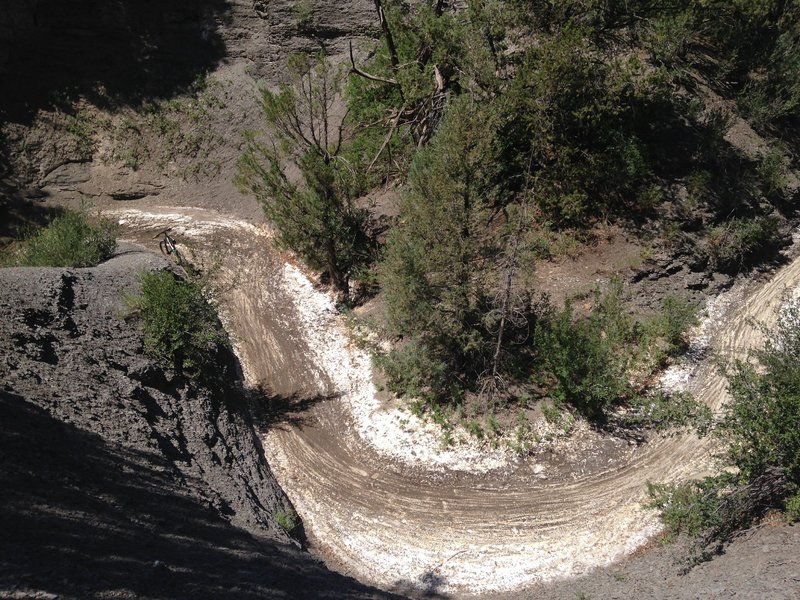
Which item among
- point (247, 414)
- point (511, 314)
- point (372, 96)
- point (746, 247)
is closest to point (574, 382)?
point (511, 314)

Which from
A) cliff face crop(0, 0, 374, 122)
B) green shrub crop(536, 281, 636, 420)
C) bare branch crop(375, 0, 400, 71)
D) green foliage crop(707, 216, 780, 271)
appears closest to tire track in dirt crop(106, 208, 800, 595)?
green foliage crop(707, 216, 780, 271)

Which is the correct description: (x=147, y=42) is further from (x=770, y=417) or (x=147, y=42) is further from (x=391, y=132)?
(x=770, y=417)

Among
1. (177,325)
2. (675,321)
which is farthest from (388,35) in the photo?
(675,321)

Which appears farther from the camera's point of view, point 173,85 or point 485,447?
point 173,85

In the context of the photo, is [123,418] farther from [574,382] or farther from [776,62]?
[776,62]

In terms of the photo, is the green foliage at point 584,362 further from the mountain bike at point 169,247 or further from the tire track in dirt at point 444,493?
the mountain bike at point 169,247

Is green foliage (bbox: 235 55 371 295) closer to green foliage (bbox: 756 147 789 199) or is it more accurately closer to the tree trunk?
the tree trunk

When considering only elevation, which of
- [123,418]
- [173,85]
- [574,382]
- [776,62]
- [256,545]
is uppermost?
[173,85]
